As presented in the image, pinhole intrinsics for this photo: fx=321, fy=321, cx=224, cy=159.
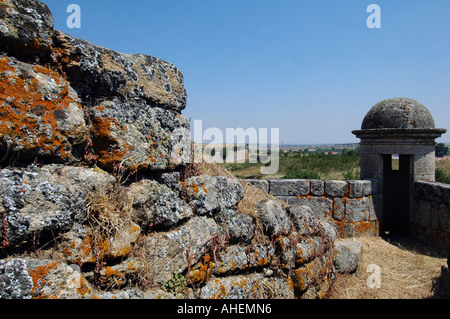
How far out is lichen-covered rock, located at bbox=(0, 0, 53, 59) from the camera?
183 cm

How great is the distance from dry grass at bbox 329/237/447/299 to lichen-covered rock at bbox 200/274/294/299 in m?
1.22

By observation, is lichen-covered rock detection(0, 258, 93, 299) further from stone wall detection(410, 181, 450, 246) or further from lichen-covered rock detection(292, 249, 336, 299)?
stone wall detection(410, 181, 450, 246)

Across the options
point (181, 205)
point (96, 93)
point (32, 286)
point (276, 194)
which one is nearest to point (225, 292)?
point (181, 205)

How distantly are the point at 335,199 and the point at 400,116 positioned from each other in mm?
2526

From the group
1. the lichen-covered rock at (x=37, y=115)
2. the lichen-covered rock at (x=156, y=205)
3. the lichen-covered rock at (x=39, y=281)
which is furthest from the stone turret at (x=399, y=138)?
the lichen-covered rock at (x=39, y=281)

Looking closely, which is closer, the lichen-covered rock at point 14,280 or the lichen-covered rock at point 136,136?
the lichen-covered rock at point 14,280

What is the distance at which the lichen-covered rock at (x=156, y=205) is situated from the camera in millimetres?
2362

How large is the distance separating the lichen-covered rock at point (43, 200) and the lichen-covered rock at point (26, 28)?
72 centimetres

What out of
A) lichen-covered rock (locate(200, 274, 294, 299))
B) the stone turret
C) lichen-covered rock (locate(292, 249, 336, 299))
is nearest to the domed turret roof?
the stone turret

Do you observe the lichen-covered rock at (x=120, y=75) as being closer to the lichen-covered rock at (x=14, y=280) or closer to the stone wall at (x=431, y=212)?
the lichen-covered rock at (x=14, y=280)

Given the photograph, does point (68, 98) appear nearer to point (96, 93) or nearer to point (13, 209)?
point (96, 93)

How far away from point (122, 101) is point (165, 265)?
1278mm

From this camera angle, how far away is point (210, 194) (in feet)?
9.57

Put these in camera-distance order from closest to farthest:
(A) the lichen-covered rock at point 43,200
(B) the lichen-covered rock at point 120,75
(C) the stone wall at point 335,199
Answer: (A) the lichen-covered rock at point 43,200
(B) the lichen-covered rock at point 120,75
(C) the stone wall at point 335,199
